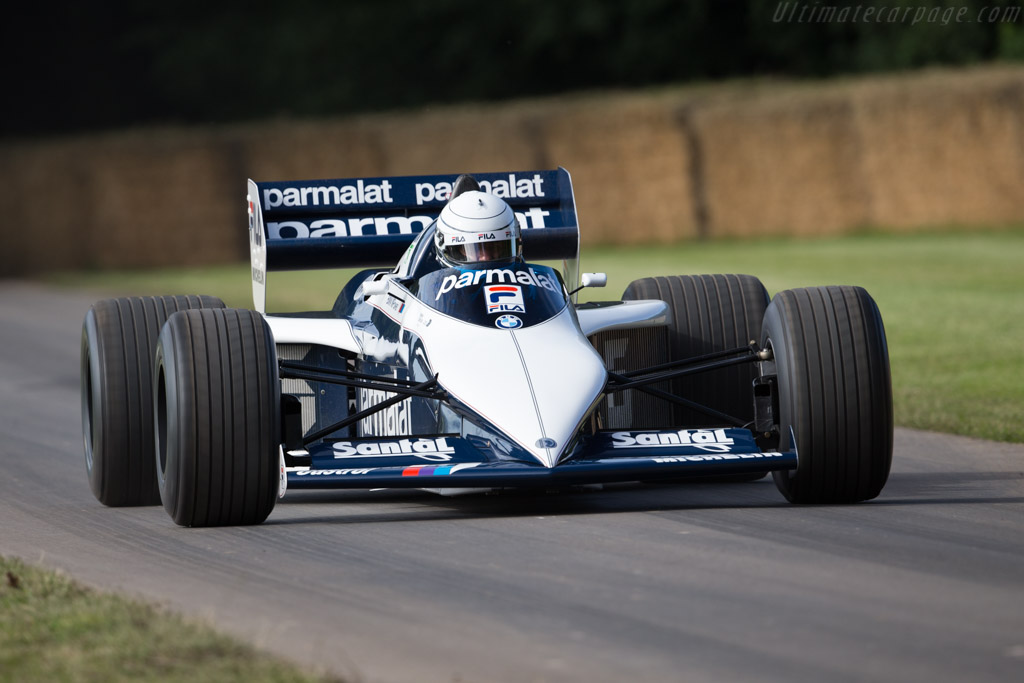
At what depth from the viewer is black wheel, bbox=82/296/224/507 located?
29.9 feet

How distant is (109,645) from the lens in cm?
587

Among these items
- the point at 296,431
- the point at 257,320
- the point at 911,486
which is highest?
the point at 257,320

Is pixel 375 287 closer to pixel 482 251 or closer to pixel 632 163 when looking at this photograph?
pixel 482 251

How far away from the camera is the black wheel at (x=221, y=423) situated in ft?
26.2

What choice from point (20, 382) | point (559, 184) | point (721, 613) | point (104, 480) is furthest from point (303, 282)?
point (721, 613)

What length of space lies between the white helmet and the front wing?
4.05 feet

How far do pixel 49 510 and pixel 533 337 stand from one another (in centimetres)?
273

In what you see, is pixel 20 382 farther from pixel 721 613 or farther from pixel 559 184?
pixel 721 613

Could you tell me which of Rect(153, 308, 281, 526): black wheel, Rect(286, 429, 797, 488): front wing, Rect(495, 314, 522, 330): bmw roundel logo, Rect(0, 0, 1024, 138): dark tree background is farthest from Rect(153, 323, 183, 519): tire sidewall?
Rect(0, 0, 1024, 138): dark tree background

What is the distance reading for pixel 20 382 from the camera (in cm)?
1562

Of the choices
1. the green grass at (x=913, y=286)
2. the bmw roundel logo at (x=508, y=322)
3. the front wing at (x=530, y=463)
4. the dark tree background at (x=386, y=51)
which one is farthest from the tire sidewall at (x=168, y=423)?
the dark tree background at (x=386, y=51)

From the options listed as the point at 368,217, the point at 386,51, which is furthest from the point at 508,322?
the point at 386,51

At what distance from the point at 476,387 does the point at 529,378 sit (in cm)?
26

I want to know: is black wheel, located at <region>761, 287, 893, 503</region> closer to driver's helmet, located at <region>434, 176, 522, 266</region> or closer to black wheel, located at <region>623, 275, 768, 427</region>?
black wheel, located at <region>623, 275, 768, 427</region>
